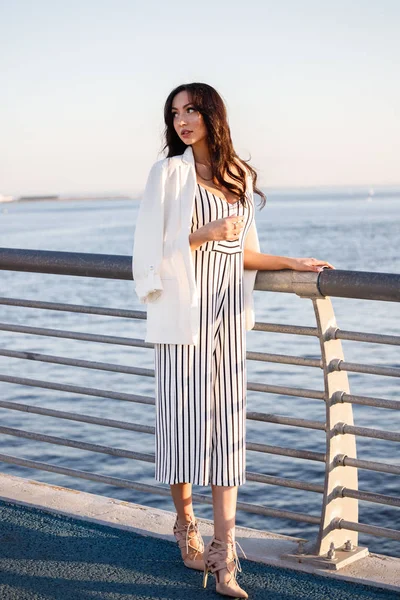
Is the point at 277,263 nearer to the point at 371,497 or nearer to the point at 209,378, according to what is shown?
the point at 209,378

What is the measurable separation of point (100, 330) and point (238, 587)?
472 inches

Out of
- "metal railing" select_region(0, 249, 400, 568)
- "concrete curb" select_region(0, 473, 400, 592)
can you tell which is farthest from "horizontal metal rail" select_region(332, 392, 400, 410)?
"concrete curb" select_region(0, 473, 400, 592)

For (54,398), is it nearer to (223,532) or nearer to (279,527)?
(279,527)

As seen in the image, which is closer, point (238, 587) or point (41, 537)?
point (238, 587)

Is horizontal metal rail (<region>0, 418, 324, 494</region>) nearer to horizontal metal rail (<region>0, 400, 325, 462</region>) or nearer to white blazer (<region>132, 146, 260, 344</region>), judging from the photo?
horizontal metal rail (<region>0, 400, 325, 462</region>)

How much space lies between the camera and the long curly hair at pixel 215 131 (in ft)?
10.5

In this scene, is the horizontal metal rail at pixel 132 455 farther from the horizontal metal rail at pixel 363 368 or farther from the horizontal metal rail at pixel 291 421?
the horizontal metal rail at pixel 363 368

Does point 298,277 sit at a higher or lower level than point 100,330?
higher

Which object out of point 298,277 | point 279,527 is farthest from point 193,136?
point 279,527

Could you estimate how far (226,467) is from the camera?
3.23m

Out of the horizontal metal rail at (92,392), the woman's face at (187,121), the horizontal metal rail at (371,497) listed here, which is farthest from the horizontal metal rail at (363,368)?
the woman's face at (187,121)

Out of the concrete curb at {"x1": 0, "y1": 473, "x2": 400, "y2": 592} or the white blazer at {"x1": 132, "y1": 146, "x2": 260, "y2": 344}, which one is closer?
the white blazer at {"x1": 132, "y1": 146, "x2": 260, "y2": 344}

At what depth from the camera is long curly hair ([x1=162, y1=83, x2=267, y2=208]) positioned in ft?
10.5

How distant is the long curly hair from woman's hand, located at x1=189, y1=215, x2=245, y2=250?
0.64 ft
